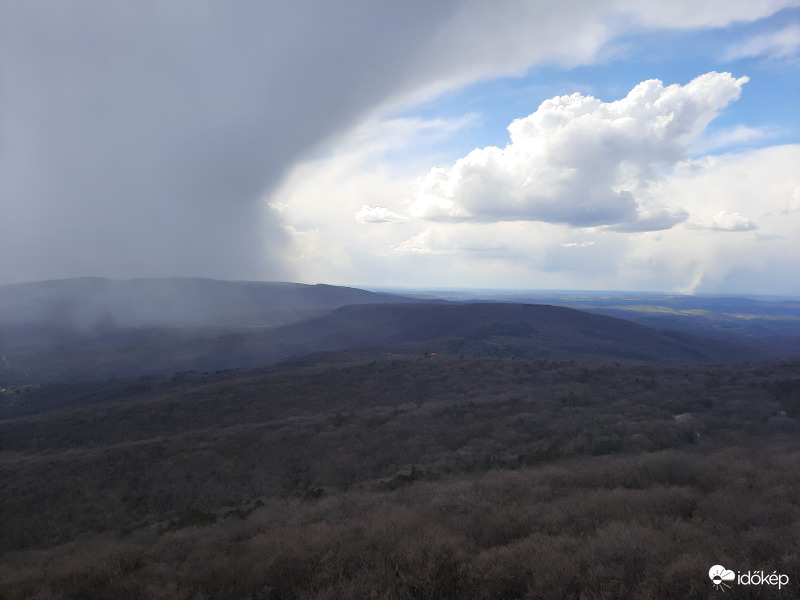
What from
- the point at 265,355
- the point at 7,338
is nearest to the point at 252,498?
the point at 265,355

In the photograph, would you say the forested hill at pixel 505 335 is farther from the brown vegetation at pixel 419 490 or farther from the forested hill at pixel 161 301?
the forested hill at pixel 161 301

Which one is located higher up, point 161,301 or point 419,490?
point 161,301

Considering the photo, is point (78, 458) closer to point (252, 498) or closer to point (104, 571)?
point (252, 498)

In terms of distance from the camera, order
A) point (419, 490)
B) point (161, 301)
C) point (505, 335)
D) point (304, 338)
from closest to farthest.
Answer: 1. point (419, 490)
2. point (505, 335)
3. point (304, 338)
4. point (161, 301)

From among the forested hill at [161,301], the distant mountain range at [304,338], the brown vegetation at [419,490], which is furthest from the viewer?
the forested hill at [161,301]

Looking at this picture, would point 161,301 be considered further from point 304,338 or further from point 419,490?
point 419,490

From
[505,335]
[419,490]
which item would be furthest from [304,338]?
[419,490]

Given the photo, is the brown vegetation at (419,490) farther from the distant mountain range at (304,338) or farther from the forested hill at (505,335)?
the distant mountain range at (304,338)

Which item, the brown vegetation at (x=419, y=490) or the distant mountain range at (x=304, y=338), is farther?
the distant mountain range at (x=304, y=338)

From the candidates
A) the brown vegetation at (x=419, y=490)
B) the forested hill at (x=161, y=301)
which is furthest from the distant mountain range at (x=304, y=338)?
the brown vegetation at (x=419, y=490)

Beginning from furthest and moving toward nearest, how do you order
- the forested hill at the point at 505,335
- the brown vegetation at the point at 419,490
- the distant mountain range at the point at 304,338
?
the distant mountain range at the point at 304,338 → the forested hill at the point at 505,335 → the brown vegetation at the point at 419,490
